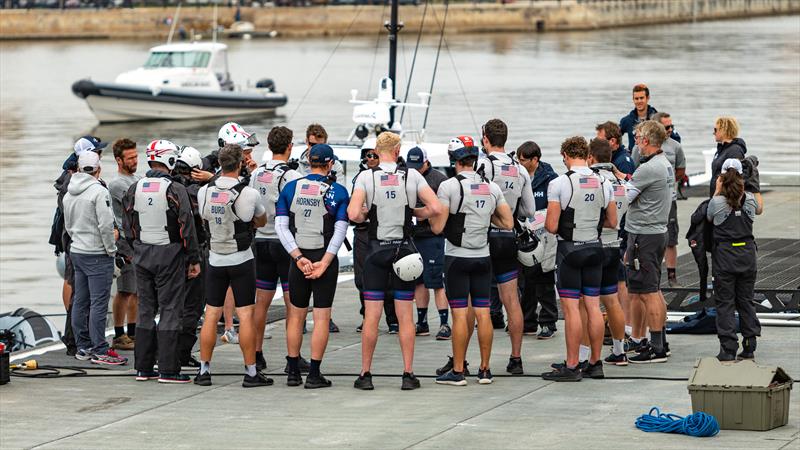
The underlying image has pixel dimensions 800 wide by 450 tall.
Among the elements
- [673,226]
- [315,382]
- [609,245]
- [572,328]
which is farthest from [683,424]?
[673,226]

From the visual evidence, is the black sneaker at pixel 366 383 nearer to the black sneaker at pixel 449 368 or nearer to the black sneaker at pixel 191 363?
the black sneaker at pixel 449 368

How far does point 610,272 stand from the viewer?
1066 centimetres

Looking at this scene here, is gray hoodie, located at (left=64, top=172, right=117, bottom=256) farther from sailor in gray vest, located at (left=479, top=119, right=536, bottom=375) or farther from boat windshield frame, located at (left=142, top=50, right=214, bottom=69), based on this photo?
boat windshield frame, located at (left=142, top=50, right=214, bottom=69)

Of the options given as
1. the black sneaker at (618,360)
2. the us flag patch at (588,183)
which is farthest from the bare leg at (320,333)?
the black sneaker at (618,360)

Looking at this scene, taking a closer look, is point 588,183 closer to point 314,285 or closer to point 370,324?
point 370,324

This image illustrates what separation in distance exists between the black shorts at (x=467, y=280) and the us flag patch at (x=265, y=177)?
66.7 inches

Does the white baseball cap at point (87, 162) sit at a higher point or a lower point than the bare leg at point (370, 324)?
higher

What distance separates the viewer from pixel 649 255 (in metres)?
11.0

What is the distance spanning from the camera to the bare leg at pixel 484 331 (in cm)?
1027

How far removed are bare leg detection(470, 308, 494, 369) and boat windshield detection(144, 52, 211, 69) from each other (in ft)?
136

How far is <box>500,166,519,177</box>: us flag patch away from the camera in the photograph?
10.8m

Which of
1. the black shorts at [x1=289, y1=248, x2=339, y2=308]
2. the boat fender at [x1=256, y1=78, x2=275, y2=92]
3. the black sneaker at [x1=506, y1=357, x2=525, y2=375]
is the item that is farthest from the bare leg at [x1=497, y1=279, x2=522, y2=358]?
the boat fender at [x1=256, y1=78, x2=275, y2=92]

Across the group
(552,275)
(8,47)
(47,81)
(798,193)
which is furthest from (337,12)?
(552,275)

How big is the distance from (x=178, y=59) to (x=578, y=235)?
4292 cm
